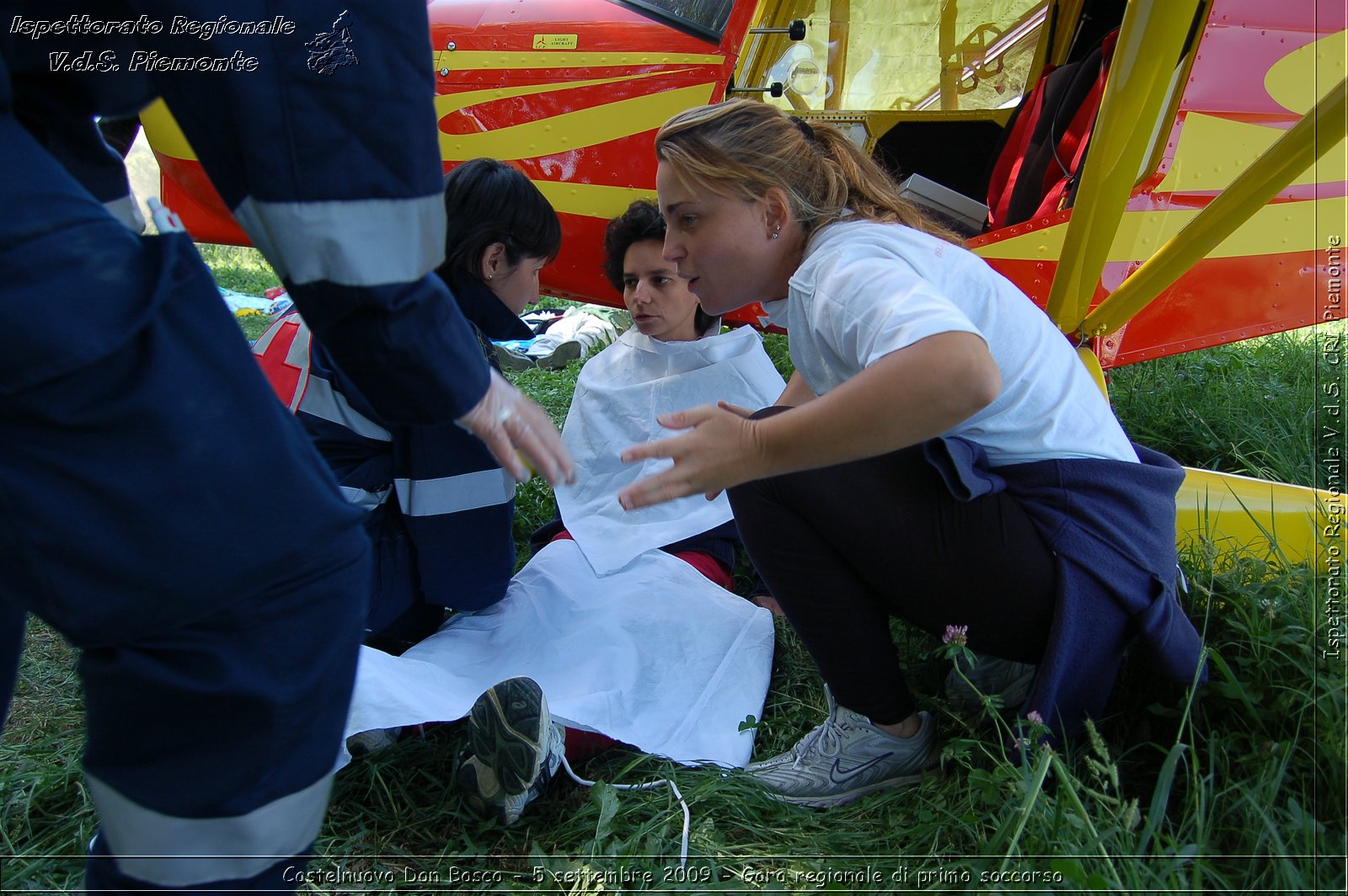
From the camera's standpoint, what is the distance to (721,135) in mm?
1568

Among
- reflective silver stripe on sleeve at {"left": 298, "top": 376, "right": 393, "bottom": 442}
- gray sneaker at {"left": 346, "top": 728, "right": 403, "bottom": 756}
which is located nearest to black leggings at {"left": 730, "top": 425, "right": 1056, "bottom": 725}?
gray sneaker at {"left": 346, "top": 728, "right": 403, "bottom": 756}

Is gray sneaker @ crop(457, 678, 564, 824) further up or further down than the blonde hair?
further down

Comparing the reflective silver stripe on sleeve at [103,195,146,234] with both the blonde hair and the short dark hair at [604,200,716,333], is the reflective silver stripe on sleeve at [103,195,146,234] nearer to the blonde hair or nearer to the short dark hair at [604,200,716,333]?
the blonde hair

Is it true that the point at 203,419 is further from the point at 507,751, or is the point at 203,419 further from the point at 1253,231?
the point at 1253,231

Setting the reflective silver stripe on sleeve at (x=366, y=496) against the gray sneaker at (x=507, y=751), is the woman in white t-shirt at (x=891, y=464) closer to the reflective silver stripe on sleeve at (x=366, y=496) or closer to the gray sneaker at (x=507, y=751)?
the gray sneaker at (x=507, y=751)

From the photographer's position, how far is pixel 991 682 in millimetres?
1749

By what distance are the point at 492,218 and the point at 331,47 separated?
1.54 metres

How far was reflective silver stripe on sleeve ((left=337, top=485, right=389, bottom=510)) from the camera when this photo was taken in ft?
6.37

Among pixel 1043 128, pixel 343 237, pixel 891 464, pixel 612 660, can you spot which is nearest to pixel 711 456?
pixel 891 464

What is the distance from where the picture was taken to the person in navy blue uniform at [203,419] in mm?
714

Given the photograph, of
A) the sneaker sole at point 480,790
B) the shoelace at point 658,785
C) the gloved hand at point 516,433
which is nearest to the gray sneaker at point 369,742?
the sneaker sole at point 480,790

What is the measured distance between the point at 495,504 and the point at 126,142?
4.86 feet

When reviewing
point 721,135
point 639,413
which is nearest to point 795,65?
point 639,413

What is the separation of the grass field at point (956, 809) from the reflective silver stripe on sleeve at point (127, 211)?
97 cm
